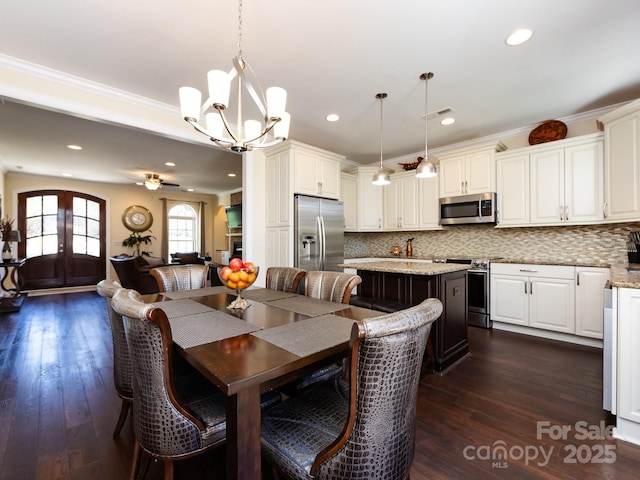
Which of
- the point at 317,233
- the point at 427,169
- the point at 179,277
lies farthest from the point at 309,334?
the point at 317,233

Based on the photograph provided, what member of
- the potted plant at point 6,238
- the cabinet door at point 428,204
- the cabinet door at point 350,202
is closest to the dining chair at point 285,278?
the cabinet door at point 350,202

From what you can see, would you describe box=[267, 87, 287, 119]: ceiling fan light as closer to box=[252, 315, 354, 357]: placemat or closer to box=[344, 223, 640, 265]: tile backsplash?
box=[252, 315, 354, 357]: placemat

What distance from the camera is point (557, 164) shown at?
3490 mm

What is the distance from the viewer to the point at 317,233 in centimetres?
408

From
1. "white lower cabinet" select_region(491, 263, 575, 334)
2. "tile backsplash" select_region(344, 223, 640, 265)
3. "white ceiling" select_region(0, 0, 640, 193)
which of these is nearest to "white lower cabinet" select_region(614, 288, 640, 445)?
"white lower cabinet" select_region(491, 263, 575, 334)

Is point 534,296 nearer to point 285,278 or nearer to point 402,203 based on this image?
point 402,203

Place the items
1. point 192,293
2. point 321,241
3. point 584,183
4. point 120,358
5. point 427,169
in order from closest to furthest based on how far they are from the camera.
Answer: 1. point 120,358
2. point 192,293
3. point 427,169
4. point 584,183
5. point 321,241

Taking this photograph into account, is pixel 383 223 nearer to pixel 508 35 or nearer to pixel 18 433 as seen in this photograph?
pixel 508 35

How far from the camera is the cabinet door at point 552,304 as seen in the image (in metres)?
3.27

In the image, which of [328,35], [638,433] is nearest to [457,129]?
[328,35]

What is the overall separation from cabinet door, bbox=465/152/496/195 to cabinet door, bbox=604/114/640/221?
3.71 ft

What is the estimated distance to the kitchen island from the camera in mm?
2611

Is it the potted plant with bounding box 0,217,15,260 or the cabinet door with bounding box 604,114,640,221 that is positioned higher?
the cabinet door with bounding box 604,114,640,221

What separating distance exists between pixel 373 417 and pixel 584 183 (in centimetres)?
400
